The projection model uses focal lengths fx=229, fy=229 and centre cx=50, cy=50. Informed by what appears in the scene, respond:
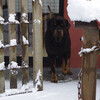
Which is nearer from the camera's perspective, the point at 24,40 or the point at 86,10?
the point at 86,10

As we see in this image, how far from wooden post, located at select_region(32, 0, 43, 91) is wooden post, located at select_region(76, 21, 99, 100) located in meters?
1.60

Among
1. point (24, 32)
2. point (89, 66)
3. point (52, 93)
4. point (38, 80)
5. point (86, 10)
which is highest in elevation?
point (86, 10)

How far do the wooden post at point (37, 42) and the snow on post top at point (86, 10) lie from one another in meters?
1.59

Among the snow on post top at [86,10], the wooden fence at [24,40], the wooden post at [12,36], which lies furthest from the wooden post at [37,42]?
the snow on post top at [86,10]

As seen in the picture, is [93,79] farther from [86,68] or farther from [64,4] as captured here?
[64,4]

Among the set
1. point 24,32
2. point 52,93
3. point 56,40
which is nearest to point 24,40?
point 24,32

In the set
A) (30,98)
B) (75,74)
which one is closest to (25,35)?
(30,98)

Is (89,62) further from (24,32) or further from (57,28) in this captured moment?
(57,28)

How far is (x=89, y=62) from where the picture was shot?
1.65 m

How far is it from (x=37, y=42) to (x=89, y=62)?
1.63 m

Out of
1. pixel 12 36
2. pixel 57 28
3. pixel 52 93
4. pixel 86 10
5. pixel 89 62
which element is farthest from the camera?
pixel 57 28

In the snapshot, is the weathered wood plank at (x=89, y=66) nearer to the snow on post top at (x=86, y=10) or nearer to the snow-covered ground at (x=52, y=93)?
the snow on post top at (x=86, y=10)

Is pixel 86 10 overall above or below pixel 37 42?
above

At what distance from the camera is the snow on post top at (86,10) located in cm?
154
